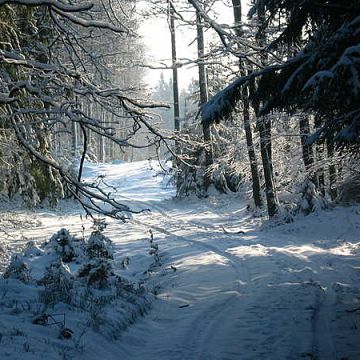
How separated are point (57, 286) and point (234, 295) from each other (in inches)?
113

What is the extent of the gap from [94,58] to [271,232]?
8.99 metres

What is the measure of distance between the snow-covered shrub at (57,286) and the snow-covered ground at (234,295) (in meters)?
0.56

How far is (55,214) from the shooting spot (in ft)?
67.3

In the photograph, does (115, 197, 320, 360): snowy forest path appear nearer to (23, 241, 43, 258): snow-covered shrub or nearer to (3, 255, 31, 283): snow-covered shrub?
(3, 255, 31, 283): snow-covered shrub

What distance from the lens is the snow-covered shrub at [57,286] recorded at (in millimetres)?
5904

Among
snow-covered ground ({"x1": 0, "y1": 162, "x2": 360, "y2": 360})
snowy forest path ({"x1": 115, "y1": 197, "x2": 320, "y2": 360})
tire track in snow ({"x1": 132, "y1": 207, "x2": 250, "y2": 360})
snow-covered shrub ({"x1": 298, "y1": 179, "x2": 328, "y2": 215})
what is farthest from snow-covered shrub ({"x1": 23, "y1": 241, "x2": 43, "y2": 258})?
snow-covered shrub ({"x1": 298, "y1": 179, "x2": 328, "y2": 215})

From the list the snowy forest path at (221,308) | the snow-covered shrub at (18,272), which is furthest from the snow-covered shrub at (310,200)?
the snow-covered shrub at (18,272)

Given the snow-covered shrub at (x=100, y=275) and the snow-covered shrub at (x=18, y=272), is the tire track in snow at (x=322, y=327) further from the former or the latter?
the snow-covered shrub at (x=18, y=272)

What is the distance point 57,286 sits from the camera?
6531 millimetres

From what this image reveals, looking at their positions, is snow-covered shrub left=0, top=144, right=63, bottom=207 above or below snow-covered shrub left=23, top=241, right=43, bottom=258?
above

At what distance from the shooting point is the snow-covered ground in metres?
4.83

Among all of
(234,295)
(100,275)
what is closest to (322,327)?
(234,295)

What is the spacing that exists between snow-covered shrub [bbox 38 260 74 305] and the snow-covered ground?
564 mm

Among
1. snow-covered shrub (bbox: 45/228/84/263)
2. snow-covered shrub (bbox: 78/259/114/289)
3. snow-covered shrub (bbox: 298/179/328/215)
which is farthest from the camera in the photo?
snow-covered shrub (bbox: 298/179/328/215)
